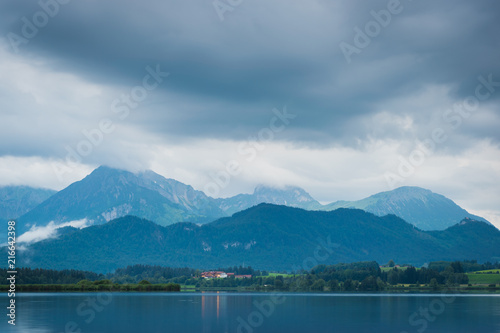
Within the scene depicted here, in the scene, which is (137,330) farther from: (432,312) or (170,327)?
(432,312)

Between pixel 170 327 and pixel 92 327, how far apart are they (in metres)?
12.0

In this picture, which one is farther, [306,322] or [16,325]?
[306,322]

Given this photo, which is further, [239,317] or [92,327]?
[239,317]

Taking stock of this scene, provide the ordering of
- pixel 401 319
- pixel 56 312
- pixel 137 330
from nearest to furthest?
1. pixel 137 330
2. pixel 401 319
3. pixel 56 312

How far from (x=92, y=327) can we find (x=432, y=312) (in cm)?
7279

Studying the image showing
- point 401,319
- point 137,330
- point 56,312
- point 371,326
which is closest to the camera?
point 137,330

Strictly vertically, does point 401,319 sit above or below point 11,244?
below

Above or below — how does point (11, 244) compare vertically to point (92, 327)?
above

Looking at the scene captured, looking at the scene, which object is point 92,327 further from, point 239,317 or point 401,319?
point 401,319

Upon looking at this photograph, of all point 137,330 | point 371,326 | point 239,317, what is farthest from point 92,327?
point 371,326

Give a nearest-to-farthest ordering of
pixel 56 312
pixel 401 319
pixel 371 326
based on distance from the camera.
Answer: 1. pixel 371 326
2. pixel 401 319
3. pixel 56 312

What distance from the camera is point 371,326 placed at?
93188mm

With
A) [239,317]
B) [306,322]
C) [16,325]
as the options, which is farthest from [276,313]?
[16,325]

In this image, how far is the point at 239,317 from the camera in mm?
108062
